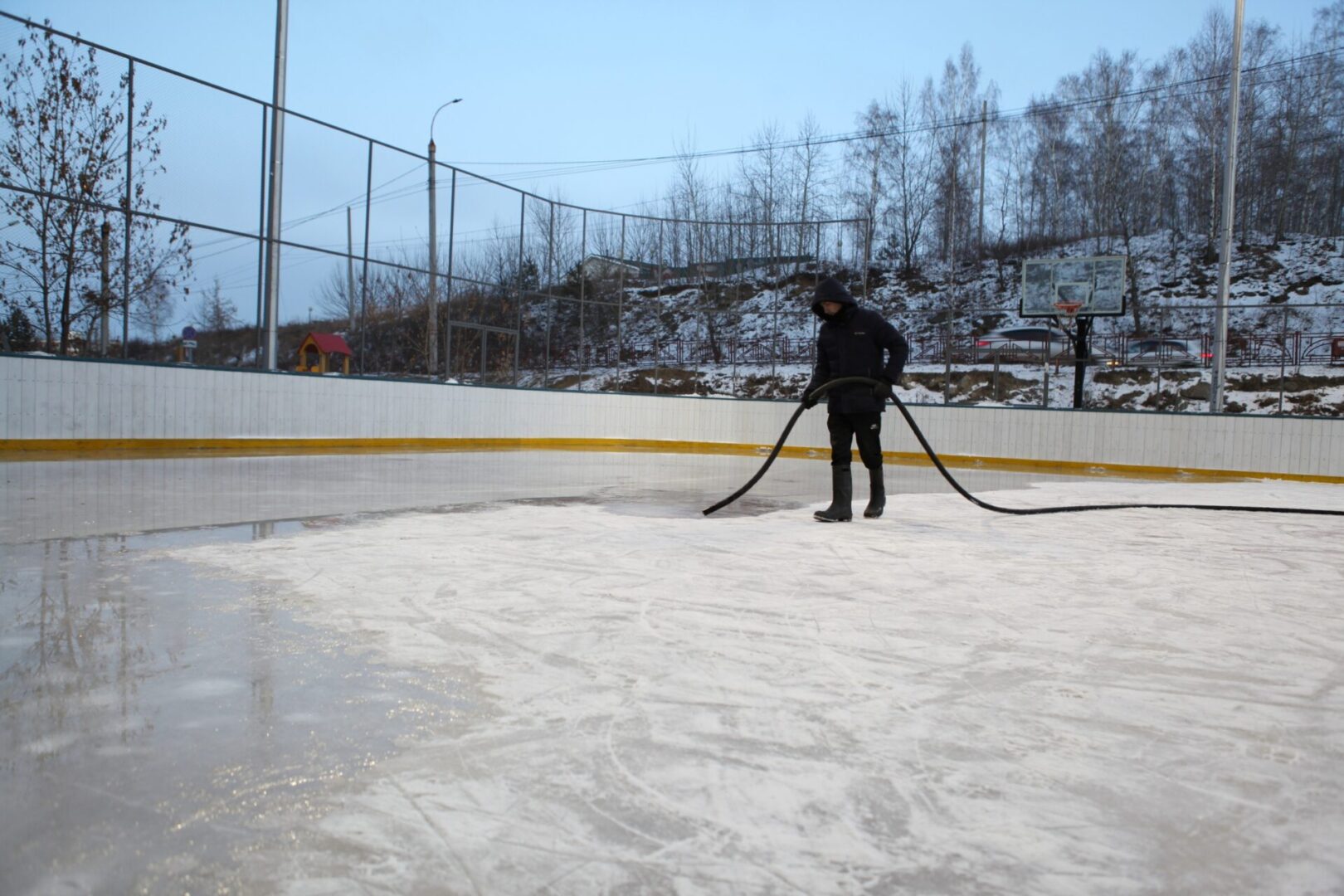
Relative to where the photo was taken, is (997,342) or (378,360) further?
(997,342)

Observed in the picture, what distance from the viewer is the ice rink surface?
161 centimetres

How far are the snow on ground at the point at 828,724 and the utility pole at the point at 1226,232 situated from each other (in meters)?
12.8

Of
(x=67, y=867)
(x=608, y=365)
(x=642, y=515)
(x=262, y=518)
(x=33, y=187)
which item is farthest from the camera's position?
(x=608, y=365)

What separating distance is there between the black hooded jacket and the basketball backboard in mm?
12629

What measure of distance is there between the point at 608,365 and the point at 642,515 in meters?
13.6

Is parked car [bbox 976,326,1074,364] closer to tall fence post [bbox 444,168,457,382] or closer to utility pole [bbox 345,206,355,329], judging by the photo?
tall fence post [bbox 444,168,457,382]

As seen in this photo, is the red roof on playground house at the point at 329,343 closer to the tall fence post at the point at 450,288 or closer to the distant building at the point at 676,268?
the tall fence post at the point at 450,288

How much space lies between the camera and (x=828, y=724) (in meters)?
2.30

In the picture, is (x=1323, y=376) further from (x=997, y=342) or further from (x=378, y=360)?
(x=378, y=360)

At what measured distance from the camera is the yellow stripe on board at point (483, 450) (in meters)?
10.9

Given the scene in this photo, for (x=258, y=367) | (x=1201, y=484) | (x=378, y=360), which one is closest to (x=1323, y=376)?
(x=1201, y=484)

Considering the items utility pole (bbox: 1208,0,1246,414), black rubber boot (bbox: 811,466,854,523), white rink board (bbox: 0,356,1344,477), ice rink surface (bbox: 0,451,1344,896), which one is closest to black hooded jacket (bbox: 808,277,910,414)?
black rubber boot (bbox: 811,466,854,523)

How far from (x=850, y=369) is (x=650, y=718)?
475cm

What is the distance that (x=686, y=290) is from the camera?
21484 millimetres
